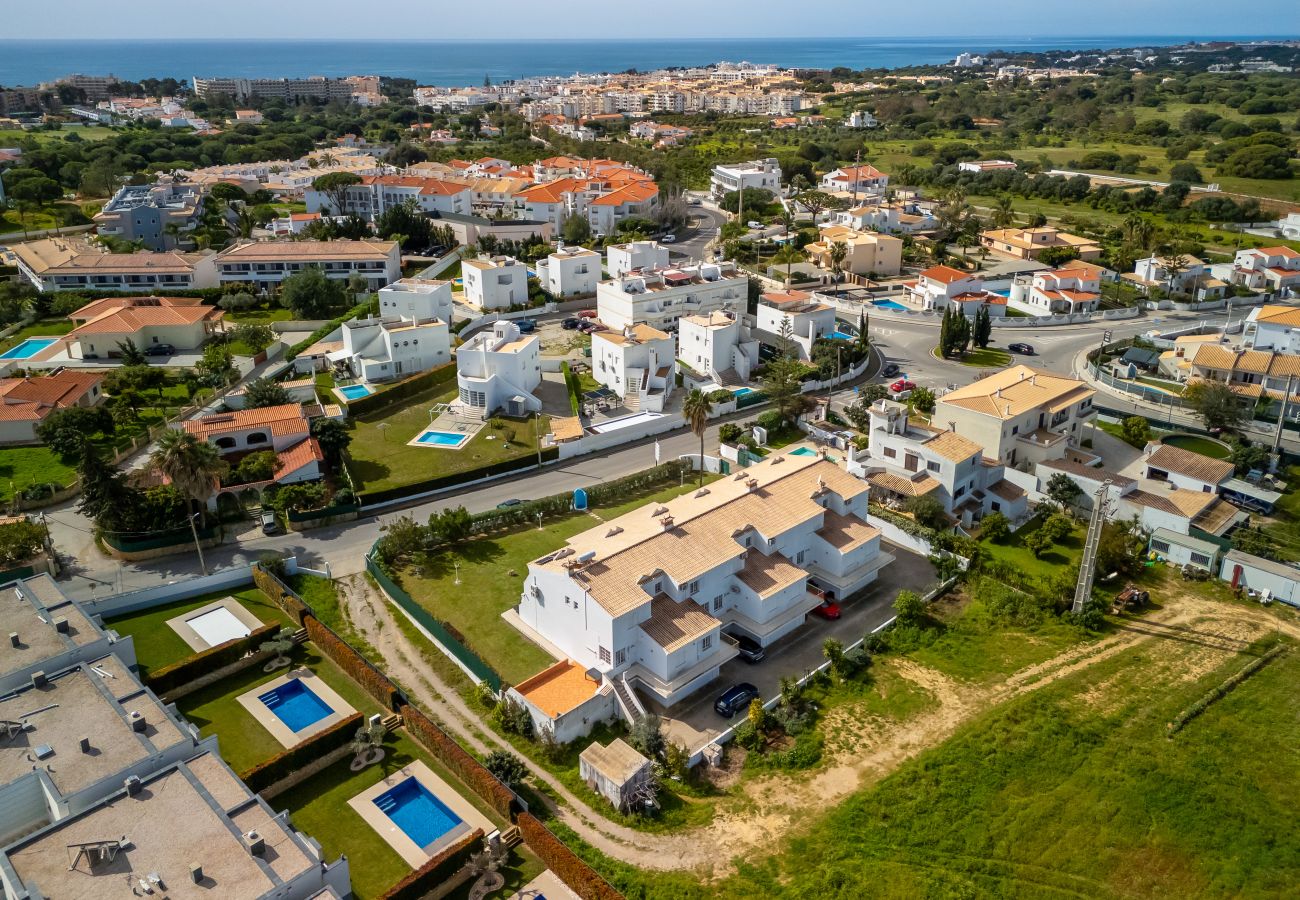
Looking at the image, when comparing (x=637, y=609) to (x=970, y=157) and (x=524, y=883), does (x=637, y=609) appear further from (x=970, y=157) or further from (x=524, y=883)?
(x=970, y=157)

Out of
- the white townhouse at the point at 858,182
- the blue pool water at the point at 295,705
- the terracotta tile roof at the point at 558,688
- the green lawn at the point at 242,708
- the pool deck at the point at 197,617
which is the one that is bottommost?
the blue pool water at the point at 295,705

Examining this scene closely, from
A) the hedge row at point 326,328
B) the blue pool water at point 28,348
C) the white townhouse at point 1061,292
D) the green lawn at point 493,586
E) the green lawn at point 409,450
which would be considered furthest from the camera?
the white townhouse at point 1061,292

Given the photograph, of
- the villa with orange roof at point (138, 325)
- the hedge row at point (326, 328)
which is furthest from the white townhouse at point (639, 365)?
the villa with orange roof at point (138, 325)

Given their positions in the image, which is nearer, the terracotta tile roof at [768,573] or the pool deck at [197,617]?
the pool deck at [197,617]

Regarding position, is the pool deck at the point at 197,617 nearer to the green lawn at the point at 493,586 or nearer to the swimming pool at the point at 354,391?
the green lawn at the point at 493,586

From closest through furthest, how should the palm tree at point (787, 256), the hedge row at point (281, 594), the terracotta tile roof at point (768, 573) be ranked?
the terracotta tile roof at point (768, 573) → the hedge row at point (281, 594) → the palm tree at point (787, 256)

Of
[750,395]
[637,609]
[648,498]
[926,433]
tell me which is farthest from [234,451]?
[926,433]
